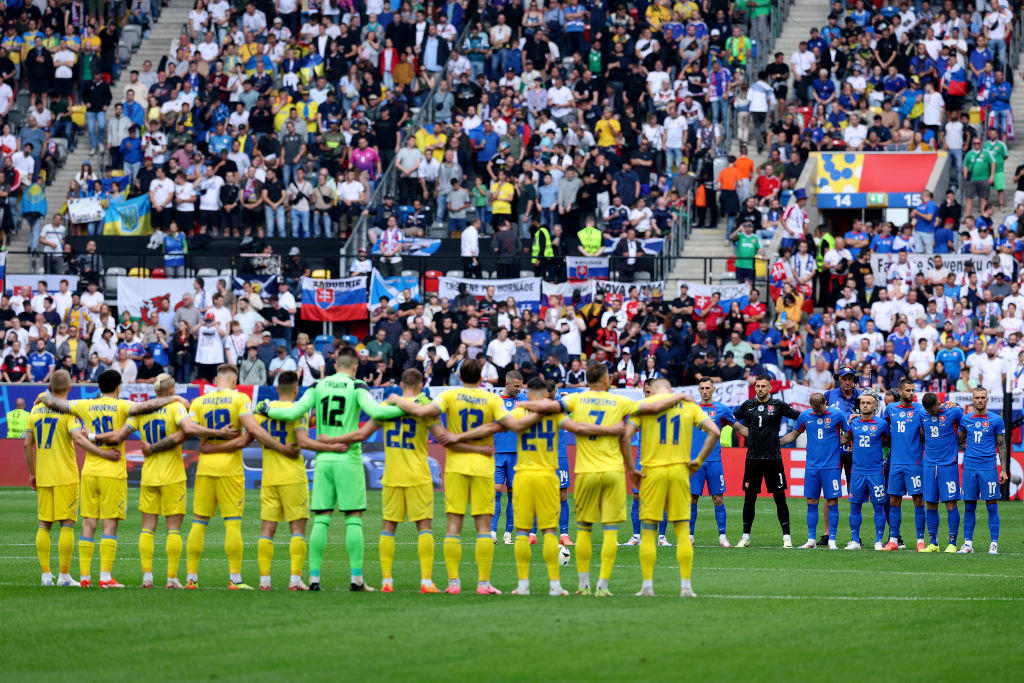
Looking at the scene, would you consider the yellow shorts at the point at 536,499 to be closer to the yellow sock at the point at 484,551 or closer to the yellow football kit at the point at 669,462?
the yellow sock at the point at 484,551

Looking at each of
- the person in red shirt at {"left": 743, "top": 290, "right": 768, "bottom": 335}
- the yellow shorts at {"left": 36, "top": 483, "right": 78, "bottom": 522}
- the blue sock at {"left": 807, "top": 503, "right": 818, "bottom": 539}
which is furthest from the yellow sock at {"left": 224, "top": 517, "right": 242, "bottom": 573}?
the person in red shirt at {"left": 743, "top": 290, "right": 768, "bottom": 335}

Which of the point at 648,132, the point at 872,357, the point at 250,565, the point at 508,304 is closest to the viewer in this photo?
the point at 250,565

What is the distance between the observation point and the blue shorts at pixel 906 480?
2073cm

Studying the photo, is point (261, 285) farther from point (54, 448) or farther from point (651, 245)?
point (54, 448)

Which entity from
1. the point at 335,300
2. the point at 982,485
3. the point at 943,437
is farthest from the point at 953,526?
the point at 335,300

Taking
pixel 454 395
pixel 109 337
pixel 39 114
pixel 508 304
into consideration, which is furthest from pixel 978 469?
pixel 39 114

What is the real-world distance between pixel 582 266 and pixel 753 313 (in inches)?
158

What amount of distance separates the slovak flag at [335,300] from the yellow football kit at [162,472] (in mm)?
19210

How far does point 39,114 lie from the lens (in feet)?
137

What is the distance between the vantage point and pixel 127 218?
1505 inches

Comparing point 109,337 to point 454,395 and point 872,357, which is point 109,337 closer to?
point 872,357

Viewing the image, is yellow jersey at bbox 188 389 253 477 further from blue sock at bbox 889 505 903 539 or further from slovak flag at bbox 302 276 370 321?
slovak flag at bbox 302 276 370 321

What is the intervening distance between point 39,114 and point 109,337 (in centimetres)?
1036

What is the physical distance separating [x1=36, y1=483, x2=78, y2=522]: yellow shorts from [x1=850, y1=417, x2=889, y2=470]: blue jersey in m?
10.5
